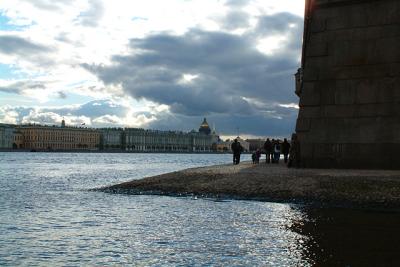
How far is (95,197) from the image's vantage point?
18391 millimetres

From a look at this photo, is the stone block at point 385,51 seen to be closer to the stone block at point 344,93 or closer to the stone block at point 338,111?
the stone block at point 344,93

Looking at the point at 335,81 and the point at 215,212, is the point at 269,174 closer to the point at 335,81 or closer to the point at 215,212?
the point at 335,81

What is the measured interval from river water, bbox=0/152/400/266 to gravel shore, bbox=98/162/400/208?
0.92 metres

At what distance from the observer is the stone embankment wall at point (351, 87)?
19.5 m

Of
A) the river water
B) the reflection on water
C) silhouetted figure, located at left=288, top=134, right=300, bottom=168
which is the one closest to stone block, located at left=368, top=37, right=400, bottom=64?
silhouetted figure, located at left=288, top=134, right=300, bottom=168

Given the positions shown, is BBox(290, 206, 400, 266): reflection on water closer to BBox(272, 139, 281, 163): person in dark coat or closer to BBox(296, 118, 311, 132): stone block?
BBox(296, 118, 311, 132): stone block

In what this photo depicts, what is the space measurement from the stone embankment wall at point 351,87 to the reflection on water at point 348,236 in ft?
21.7

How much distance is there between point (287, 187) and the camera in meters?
16.5

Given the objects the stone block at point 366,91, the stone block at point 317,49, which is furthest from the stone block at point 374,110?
the stone block at point 317,49

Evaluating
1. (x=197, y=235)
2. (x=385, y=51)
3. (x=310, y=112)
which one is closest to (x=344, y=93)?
(x=310, y=112)

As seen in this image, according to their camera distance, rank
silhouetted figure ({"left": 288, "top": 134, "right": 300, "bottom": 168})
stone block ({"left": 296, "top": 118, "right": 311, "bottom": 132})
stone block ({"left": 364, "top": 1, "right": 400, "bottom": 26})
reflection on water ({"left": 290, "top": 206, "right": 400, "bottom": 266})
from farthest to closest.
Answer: silhouetted figure ({"left": 288, "top": 134, "right": 300, "bottom": 168}), stone block ({"left": 296, "top": 118, "right": 311, "bottom": 132}), stone block ({"left": 364, "top": 1, "right": 400, "bottom": 26}), reflection on water ({"left": 290, "top": 206, "right": 400, "bottom": 266})

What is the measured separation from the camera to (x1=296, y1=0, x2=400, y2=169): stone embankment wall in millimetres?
19531

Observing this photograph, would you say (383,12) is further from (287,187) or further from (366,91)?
(287,187)

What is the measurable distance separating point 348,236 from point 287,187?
6.33 meters
